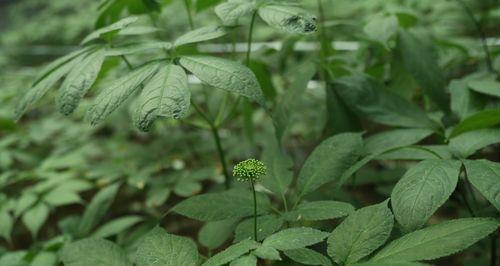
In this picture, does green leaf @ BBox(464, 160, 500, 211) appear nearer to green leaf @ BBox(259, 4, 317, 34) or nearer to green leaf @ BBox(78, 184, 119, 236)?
green leaf @ BBox(259, 4, 317, 34)

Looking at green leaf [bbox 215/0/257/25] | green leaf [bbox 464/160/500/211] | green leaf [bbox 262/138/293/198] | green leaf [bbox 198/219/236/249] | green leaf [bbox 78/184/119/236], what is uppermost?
green leaf [bbox 215/0/257/25]

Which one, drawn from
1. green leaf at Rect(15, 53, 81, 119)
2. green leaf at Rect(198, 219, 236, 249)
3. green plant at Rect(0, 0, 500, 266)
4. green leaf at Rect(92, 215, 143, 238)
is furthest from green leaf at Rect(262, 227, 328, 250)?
green leaf at Rect(92, 215, 143, 238)

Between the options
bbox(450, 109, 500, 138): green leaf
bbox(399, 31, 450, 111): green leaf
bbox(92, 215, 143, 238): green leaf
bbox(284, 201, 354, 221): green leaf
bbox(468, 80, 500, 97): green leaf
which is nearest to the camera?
bbox(284, 201, 354, 221): green leaf

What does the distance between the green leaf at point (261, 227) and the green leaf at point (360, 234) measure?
0.34 ft

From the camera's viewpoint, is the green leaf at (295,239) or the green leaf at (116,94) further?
the green leaf at (116,94)

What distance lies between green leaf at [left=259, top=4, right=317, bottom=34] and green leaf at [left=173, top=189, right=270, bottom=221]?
0.31 metres

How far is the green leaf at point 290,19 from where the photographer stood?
766 millimetres

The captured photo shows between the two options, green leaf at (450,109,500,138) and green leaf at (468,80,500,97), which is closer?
green leaf at (450,109,500,138)

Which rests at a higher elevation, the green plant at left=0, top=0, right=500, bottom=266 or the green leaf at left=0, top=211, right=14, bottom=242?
the green plant at left=0, top=0, right=500, bottom=266

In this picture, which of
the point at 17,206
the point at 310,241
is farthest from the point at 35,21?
the point at 310,241

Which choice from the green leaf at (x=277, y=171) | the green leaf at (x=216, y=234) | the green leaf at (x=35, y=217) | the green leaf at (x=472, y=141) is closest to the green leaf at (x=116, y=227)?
the green leaf at (x=35, y=217)

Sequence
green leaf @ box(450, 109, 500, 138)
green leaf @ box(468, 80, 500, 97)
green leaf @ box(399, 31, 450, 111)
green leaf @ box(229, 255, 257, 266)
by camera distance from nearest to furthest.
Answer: green leaf @ box(229, 255, 257, 266) < green leaf @ box(450, 109, 500, 138) < green leaf @ box(468, 80, 500, 97) < green leaf @ box(399, 31, 450, 111)

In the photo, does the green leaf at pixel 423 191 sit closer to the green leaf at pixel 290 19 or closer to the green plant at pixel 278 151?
the green plant at pixel 278 151

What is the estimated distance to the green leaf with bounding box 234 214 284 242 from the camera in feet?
2.35
